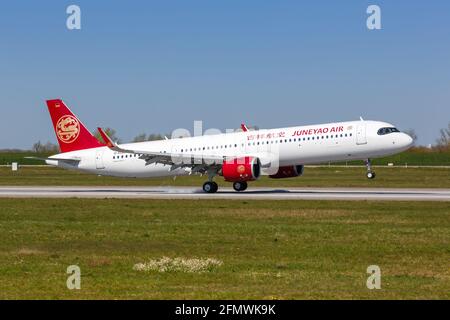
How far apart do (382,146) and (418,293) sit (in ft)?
110

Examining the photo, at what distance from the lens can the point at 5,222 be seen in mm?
32062

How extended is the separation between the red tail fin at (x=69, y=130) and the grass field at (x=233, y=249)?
56.3ft

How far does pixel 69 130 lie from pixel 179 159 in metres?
10.6

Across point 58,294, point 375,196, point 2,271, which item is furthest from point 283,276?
point 375,196

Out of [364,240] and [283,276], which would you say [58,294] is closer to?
[283,276]

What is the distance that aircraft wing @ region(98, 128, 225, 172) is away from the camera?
2044 inches

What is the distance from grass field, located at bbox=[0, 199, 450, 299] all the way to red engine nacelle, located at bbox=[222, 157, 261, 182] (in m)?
8.97

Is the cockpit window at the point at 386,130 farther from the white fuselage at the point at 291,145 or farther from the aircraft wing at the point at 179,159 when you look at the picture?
the aircraft wing at the point at 179,159

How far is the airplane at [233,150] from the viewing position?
49594 millimetres

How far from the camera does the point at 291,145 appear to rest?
50.3 m

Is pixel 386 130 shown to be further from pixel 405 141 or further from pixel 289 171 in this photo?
pixel 289 171
